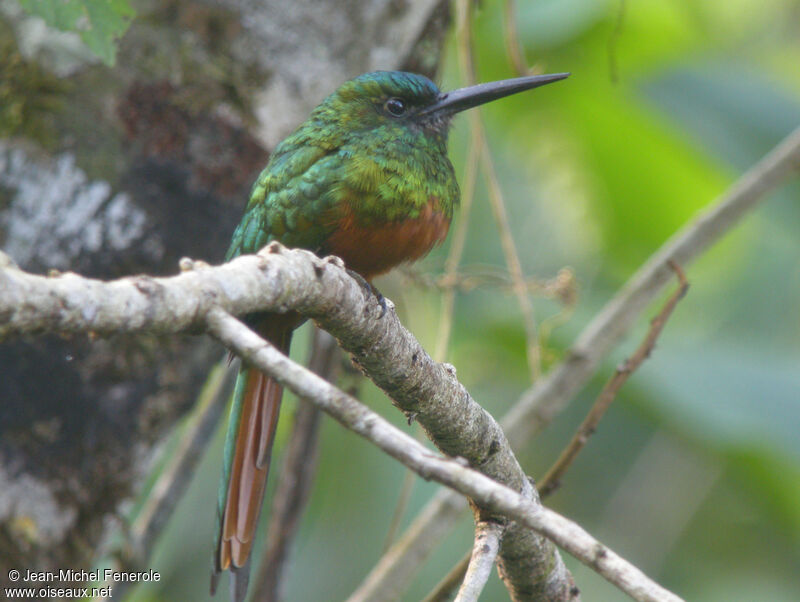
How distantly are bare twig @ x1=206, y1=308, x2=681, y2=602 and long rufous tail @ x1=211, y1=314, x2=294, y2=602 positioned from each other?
97 cm

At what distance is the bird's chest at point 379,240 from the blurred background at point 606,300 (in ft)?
4.12

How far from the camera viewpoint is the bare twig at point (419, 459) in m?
0.94

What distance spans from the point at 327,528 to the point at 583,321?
1308 mm

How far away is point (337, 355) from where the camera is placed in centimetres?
300

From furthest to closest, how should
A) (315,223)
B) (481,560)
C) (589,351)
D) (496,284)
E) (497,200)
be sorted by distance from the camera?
(496,284)
(497,200)
(589,351)
(315,223)
(481,560)

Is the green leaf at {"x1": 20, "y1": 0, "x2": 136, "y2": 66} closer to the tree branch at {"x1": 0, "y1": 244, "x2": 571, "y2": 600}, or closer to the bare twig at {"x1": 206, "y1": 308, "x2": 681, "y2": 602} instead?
the tree branch at {"x1": 0, "y1": 244, "x2": 571, "y2": 600}

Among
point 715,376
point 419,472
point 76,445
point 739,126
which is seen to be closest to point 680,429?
point 715,376

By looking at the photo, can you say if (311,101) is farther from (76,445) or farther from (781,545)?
(781,545)

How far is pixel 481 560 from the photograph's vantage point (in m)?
1.36

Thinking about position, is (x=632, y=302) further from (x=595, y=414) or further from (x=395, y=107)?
(x=395, y=107)

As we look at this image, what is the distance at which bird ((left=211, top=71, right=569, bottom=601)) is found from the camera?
6.48ft

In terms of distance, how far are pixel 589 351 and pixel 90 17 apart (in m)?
1.49

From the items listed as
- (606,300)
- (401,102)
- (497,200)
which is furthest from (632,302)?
(606,300)

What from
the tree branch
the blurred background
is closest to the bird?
the tree branch
